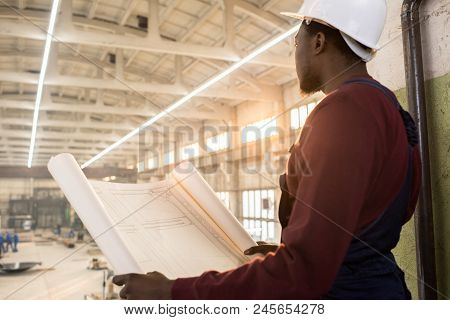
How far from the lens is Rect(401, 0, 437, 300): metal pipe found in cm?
151

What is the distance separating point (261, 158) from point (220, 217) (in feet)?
30.5

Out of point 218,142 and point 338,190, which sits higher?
point 218,142

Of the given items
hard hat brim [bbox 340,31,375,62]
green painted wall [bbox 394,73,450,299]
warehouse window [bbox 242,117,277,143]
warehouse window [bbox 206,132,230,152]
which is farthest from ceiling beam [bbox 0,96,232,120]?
hard hat brim [bbox 340,31,375,62]

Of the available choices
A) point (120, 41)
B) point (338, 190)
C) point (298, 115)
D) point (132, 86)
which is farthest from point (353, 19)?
point (298, 115)

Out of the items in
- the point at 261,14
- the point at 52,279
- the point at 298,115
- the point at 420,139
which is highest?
the point at 261,14

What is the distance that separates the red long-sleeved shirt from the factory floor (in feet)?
20.7

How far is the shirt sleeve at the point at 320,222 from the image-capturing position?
0.76 m

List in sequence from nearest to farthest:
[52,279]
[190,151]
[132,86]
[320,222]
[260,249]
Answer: [320,222]
[260,249]
[132,86]
[190,151]
[52,279]

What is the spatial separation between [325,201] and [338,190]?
0.11ft

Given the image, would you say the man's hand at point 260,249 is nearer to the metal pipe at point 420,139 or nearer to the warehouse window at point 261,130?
the metal pipe at point 420,139

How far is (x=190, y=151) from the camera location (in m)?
11.2

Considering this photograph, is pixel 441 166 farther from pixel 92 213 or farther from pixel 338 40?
pixel 92 213

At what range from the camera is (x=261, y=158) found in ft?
34.4

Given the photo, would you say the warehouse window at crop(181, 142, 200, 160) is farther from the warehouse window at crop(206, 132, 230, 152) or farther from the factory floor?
the factory floor
